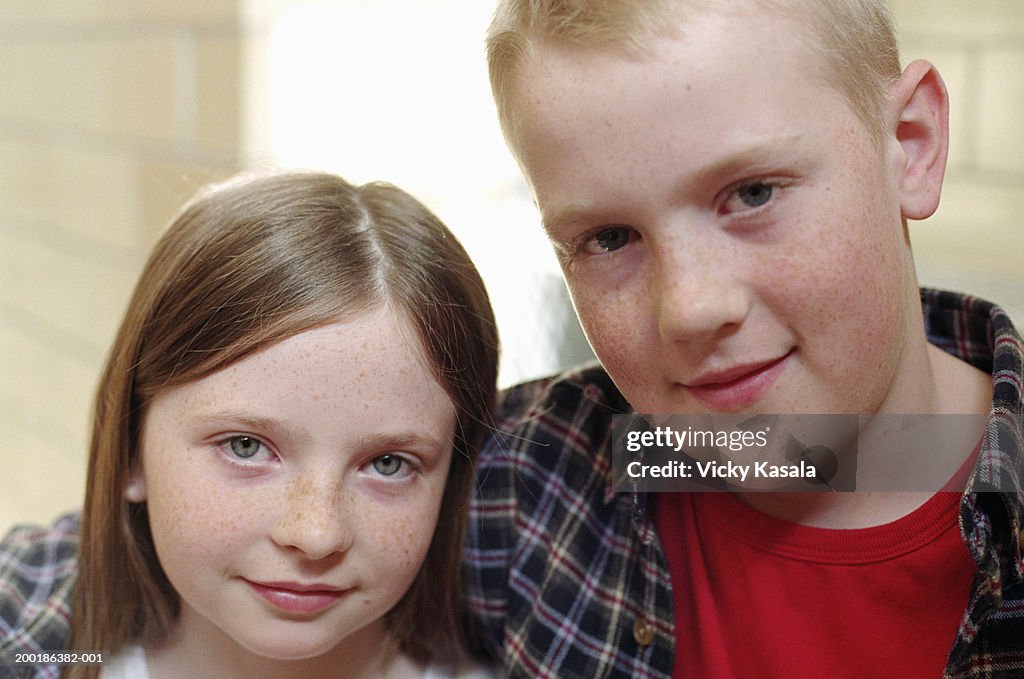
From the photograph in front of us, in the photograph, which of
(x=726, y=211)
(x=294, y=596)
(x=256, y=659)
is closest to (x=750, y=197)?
(x=726, y=211)

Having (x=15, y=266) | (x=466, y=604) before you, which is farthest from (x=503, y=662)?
(x=15, y=266)

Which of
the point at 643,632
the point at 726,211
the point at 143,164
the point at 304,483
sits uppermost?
the point at 143,164

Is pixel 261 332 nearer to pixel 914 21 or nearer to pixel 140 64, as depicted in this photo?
pixel 914 21

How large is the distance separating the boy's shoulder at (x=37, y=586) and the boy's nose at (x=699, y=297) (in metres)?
0.57

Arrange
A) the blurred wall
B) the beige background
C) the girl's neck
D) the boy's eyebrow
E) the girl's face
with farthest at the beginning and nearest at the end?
the blurred wall
the beige background
the girl's neck
the girl's face
the boy's eyebrow

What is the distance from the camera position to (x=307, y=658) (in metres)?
0.84

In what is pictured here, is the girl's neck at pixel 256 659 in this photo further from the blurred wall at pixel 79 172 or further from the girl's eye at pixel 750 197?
the blurred wall at pixel 79 172

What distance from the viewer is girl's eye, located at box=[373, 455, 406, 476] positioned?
769 mm

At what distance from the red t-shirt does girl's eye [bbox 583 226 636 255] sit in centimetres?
24

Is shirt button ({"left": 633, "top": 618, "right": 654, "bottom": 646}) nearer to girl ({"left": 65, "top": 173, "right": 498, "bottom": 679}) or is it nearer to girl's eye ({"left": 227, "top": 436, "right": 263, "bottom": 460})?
girl ({"left": 65, "top": 173, "right": 498, "bottom": 679})

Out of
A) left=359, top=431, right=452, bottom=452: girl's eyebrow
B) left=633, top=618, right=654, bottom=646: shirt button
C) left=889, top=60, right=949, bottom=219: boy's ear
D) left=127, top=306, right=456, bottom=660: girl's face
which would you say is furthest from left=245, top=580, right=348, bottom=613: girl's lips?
left=889, top=60, right=949, bottom=219: boy's ear

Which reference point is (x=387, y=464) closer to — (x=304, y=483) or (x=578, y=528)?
(x=304, y=483)

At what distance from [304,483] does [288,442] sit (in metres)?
0.03

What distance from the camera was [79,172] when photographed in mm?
1907
